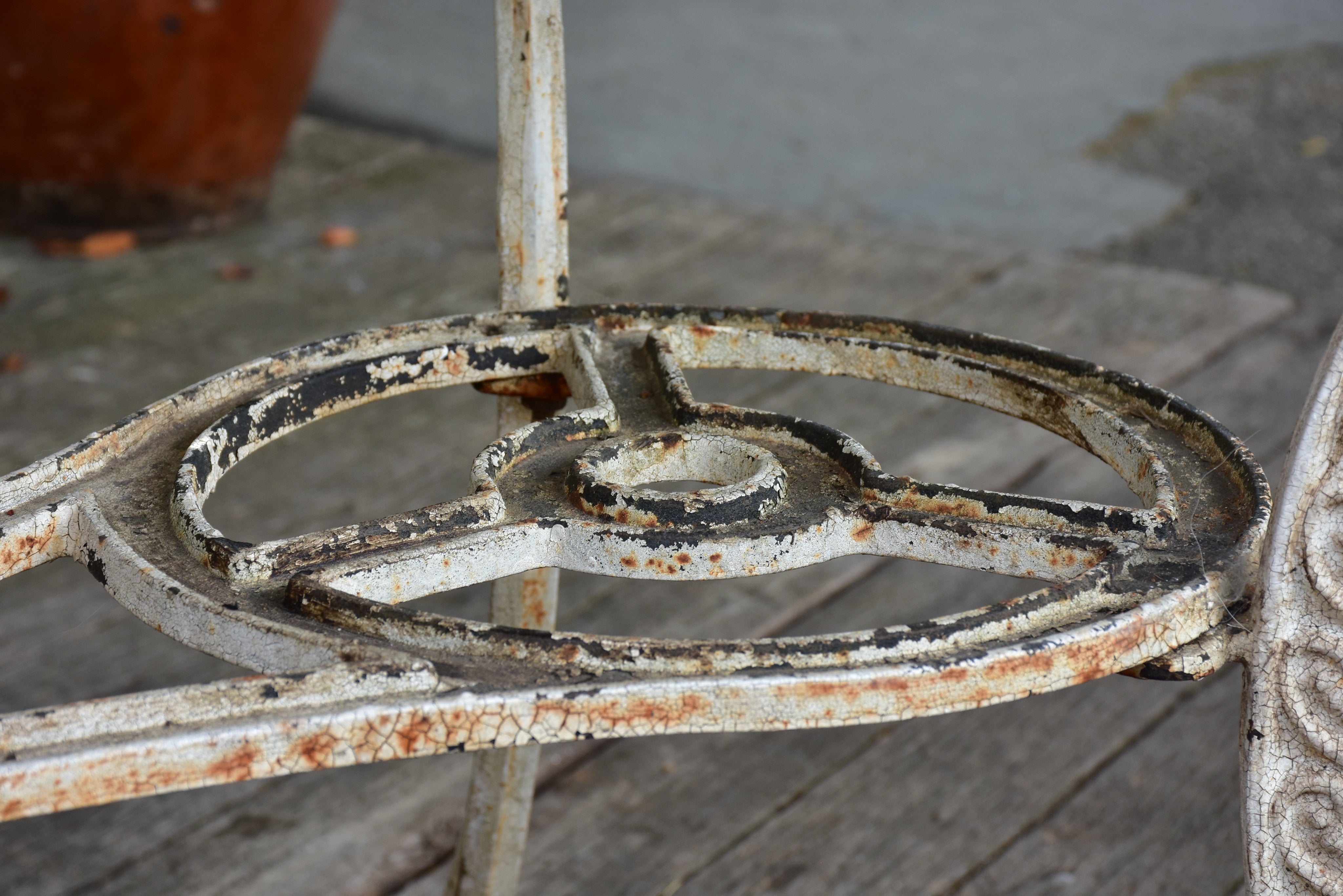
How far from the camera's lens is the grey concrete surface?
2289 millimetres

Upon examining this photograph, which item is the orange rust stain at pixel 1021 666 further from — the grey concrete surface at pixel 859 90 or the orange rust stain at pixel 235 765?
the grey concrete surface at pixel 859 90

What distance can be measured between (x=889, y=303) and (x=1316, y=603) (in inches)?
51.7

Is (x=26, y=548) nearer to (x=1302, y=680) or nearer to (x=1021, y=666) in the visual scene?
(x=1021, y=666)

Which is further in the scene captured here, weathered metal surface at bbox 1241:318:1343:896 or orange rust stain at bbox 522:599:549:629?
orange rust stain at bbox 522:599:549:629

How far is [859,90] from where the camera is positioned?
275 centimetres

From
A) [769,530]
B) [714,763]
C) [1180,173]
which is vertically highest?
[1180,173]

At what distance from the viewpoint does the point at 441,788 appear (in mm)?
1149

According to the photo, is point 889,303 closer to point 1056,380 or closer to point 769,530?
point 1056,380

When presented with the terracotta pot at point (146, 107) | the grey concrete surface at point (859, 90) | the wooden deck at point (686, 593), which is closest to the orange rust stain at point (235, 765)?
the wooden deck at point (686, 593)

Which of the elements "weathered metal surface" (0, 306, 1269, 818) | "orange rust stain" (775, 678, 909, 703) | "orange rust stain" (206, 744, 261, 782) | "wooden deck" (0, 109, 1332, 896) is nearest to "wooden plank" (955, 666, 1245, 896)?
"wooden deck" (0, 109, 1332, 896)

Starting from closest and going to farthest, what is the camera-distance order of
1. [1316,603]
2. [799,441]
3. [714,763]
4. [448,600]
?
[1316,603] < [799,441] < [714,763] < [448,600]

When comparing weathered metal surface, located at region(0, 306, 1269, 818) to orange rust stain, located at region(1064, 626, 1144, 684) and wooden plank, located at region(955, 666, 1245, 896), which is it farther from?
wooden plank, located at region(955, 666, 1245, 896)

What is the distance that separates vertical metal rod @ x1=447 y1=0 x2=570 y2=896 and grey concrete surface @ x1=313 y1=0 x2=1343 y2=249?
1406mm

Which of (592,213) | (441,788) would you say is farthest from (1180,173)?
(441,788)
